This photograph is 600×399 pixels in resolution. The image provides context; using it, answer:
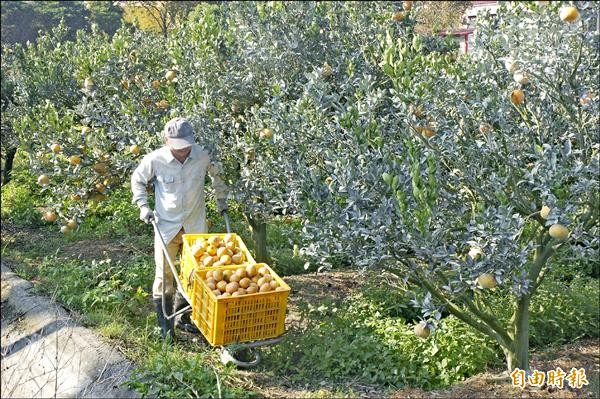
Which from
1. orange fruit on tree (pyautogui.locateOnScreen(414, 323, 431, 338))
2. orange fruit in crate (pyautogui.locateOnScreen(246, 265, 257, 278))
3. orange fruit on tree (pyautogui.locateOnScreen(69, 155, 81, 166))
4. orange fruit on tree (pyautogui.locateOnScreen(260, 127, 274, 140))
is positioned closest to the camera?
orange fruit on tree (pyautogui.locateOnScreen(414, 323, 431, 338))

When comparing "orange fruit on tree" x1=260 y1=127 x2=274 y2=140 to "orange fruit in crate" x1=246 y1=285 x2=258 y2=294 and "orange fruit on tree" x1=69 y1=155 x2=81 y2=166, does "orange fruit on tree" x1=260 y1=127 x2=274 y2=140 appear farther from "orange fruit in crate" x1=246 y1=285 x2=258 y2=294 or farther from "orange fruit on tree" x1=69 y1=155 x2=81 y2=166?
"orange fruit on tree" x1=69 y1=155 x2=81 y2=166

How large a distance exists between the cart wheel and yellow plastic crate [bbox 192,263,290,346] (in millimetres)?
325

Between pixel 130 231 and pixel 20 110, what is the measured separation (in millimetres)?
2504

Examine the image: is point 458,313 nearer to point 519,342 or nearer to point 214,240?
point 519,342

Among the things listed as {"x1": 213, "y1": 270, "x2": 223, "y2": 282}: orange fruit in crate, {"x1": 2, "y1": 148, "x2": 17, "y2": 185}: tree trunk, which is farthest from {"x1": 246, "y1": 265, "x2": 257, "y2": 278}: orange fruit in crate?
{"x1": 2, "y1": 148, "x2": 17, "y2": 185}: tree trunk

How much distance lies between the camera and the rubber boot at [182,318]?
5.43 metres

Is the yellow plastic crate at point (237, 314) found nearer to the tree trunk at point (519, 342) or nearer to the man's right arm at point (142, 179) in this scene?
the man's right arm at point (142, 179)

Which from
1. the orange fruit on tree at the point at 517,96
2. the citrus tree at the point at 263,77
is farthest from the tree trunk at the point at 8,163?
the orange fruit on tree at the point at 517,96

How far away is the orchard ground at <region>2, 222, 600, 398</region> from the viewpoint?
14.8 feet

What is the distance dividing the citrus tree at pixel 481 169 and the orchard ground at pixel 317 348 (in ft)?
1.13

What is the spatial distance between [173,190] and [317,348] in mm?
1747

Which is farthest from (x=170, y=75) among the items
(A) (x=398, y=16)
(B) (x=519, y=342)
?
(B) (x=519, y=342)

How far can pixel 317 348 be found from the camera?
5.01m

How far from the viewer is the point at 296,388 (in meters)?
4.65
